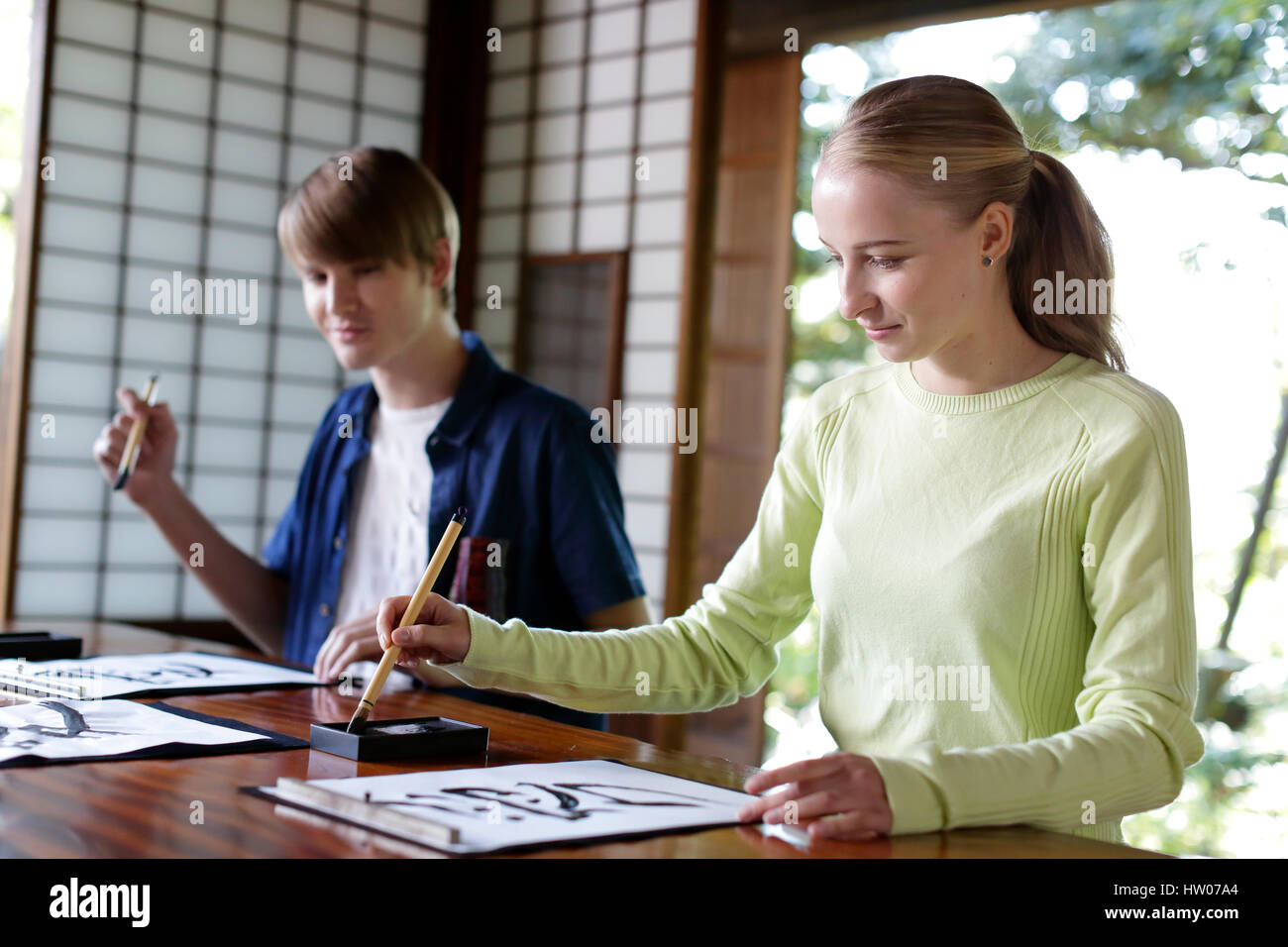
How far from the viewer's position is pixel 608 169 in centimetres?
404

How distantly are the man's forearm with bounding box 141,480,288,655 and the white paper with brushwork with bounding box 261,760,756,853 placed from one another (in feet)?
4.09

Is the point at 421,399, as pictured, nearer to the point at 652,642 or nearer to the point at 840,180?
the point at 652,642

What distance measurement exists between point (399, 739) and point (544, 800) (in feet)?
0.69

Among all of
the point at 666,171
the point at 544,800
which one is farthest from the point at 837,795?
the point at 666,171

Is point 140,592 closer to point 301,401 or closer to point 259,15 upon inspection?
point 301,401

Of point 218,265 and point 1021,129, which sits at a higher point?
point 218,265

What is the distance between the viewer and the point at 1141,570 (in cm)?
116

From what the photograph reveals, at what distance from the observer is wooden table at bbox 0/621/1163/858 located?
2.97 feet

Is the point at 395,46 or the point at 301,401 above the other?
the point at 395,46

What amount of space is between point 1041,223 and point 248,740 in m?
0.99

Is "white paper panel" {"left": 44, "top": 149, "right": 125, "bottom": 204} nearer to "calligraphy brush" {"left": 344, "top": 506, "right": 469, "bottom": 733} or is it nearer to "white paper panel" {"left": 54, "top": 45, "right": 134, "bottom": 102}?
"white paper panel" {"left": 54, "top": 45, "right": 134, "bottom": 102}

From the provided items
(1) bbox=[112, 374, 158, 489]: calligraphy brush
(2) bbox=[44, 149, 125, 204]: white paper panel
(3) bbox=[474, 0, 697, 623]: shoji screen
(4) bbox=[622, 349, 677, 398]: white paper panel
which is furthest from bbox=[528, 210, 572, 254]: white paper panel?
(1) bbox=[112, 374, 158, 489]: calligraphy brush

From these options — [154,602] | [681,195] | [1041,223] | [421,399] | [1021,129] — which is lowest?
[154,602]

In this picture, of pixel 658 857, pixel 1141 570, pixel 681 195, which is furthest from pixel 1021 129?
pixel 681 195
